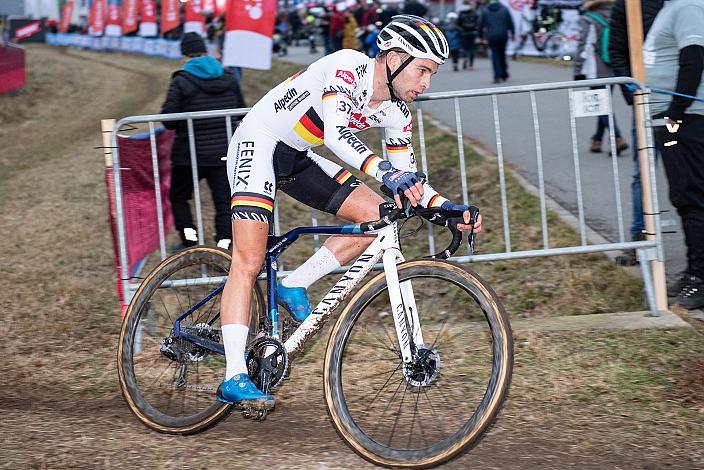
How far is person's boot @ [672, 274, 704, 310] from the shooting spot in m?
6.66

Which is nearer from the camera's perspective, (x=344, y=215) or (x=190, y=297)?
(x=344, y=215)

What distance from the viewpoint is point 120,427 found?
4.99m

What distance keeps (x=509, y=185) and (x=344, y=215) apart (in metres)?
6.17

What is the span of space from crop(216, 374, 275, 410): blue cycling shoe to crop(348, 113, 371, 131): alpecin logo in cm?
133

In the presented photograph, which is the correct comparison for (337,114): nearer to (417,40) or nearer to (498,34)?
(417,40)

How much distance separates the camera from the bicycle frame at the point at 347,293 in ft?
13.6

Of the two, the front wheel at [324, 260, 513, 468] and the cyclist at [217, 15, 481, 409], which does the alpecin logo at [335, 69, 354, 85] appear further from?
the front wheel at [324, 260, 513, 468]

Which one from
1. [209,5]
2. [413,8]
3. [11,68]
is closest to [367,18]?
[209,5]

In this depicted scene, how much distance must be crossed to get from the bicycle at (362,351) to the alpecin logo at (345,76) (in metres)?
0.67

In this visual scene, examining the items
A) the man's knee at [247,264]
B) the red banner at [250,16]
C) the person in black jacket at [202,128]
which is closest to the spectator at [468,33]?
the red banner at [250,16]

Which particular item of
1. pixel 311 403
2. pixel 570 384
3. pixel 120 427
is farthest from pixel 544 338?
pixel 120 427

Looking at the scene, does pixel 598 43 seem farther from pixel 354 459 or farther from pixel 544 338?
pixel 354 459

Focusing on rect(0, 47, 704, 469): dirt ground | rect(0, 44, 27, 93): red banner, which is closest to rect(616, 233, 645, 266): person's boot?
rect(0, 47, 704, 469): dirt ground

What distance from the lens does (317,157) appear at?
4.89 meters
